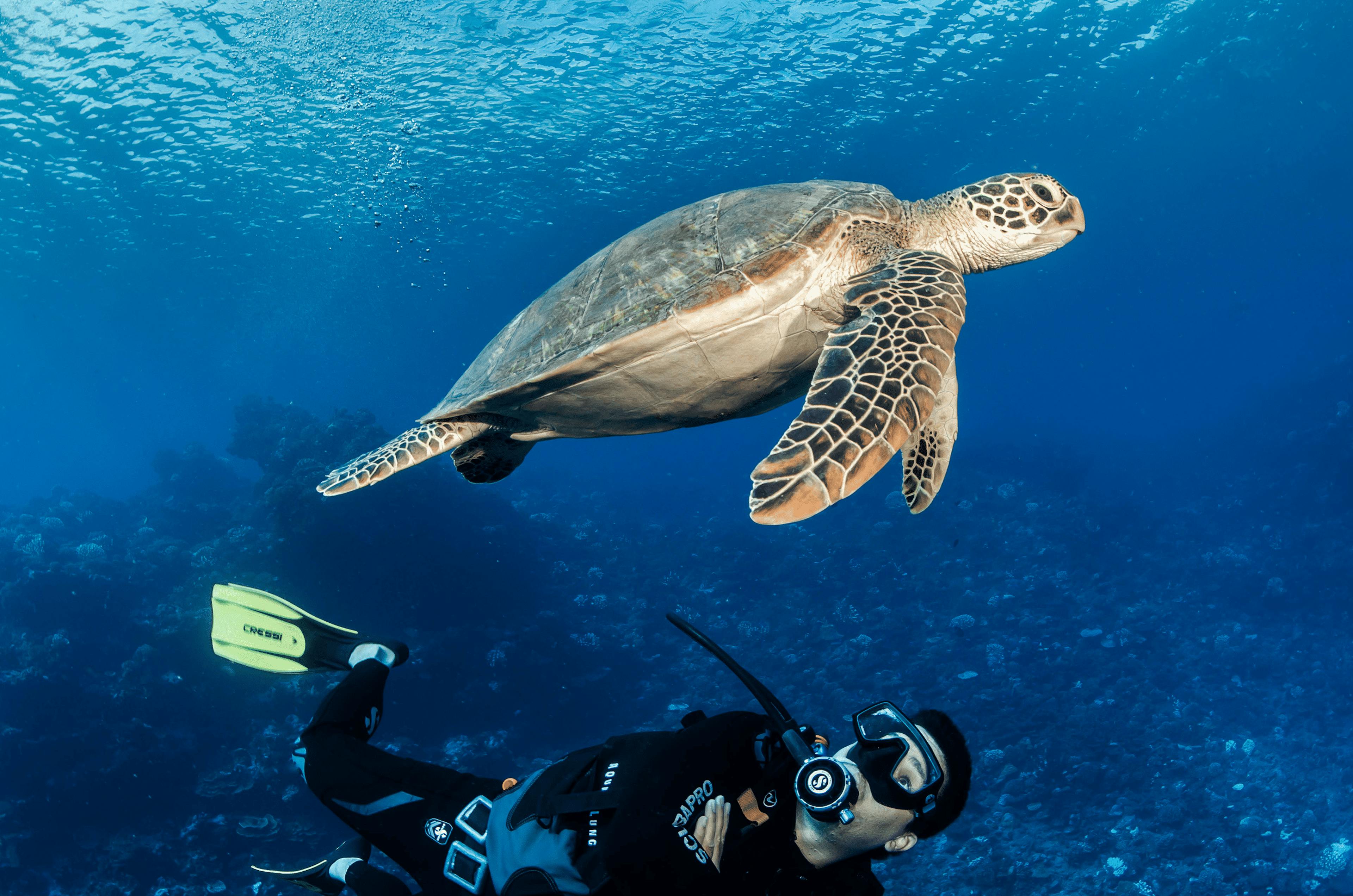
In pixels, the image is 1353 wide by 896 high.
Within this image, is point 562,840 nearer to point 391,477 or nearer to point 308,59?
point 391,477

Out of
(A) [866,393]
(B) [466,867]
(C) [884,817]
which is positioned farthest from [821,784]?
(B) [466,867]

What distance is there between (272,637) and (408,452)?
1.35 m

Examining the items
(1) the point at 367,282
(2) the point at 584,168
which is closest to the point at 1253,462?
(2) the point at 584,168

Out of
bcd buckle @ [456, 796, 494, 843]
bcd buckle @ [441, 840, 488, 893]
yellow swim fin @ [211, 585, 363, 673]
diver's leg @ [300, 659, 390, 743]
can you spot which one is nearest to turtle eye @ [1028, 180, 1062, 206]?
bcd buckle @ [456, 796, 494, 843]

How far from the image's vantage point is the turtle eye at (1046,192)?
12.4 feet

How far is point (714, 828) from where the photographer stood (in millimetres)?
1804

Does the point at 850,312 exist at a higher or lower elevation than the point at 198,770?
higher

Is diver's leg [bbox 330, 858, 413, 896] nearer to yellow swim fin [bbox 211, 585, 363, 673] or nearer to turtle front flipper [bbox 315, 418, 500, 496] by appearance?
yellow swim fin [bbox 211, 585, 363, 673]

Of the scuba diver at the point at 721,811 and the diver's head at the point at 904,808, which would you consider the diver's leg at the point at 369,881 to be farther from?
the diver's head at the point at 904,808

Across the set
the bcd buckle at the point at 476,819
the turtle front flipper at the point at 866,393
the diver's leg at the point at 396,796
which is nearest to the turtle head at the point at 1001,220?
the turtle front flipper at the point at 866,393

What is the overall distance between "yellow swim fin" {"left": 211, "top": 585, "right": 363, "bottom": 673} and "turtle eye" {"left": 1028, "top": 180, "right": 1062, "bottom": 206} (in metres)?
4.91

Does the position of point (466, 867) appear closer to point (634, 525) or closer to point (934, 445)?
point (934, 445)

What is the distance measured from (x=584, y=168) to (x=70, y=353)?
5190cm

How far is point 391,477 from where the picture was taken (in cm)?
1237
